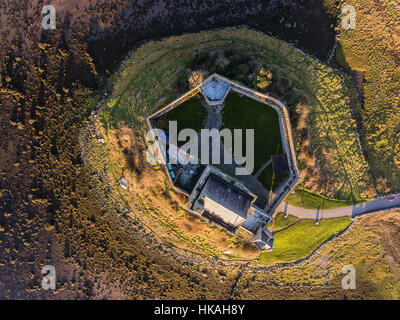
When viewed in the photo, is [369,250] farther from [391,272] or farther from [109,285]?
[109,285]

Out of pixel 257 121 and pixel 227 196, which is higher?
pixel 257 121

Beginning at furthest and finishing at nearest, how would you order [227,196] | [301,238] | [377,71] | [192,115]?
1. [377,71]
2. [301,238]
3. [192,115]
4. [227,196]

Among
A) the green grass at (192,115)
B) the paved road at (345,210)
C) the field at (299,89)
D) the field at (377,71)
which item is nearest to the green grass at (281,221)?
the paved road at (345,210)

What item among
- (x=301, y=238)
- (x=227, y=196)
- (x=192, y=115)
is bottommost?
(x=301, y=238)

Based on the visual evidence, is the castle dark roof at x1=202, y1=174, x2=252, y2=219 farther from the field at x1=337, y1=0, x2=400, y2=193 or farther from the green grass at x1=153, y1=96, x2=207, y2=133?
the field at x1=337, y1=0, x2=400, y2=193

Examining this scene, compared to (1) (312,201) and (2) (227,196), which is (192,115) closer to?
(2) (227,196)

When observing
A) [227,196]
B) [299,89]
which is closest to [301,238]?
[227,196]

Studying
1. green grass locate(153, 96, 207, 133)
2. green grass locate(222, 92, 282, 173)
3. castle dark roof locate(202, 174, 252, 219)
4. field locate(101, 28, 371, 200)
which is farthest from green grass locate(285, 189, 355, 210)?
green grass locate(153, 96, 207, 133)
